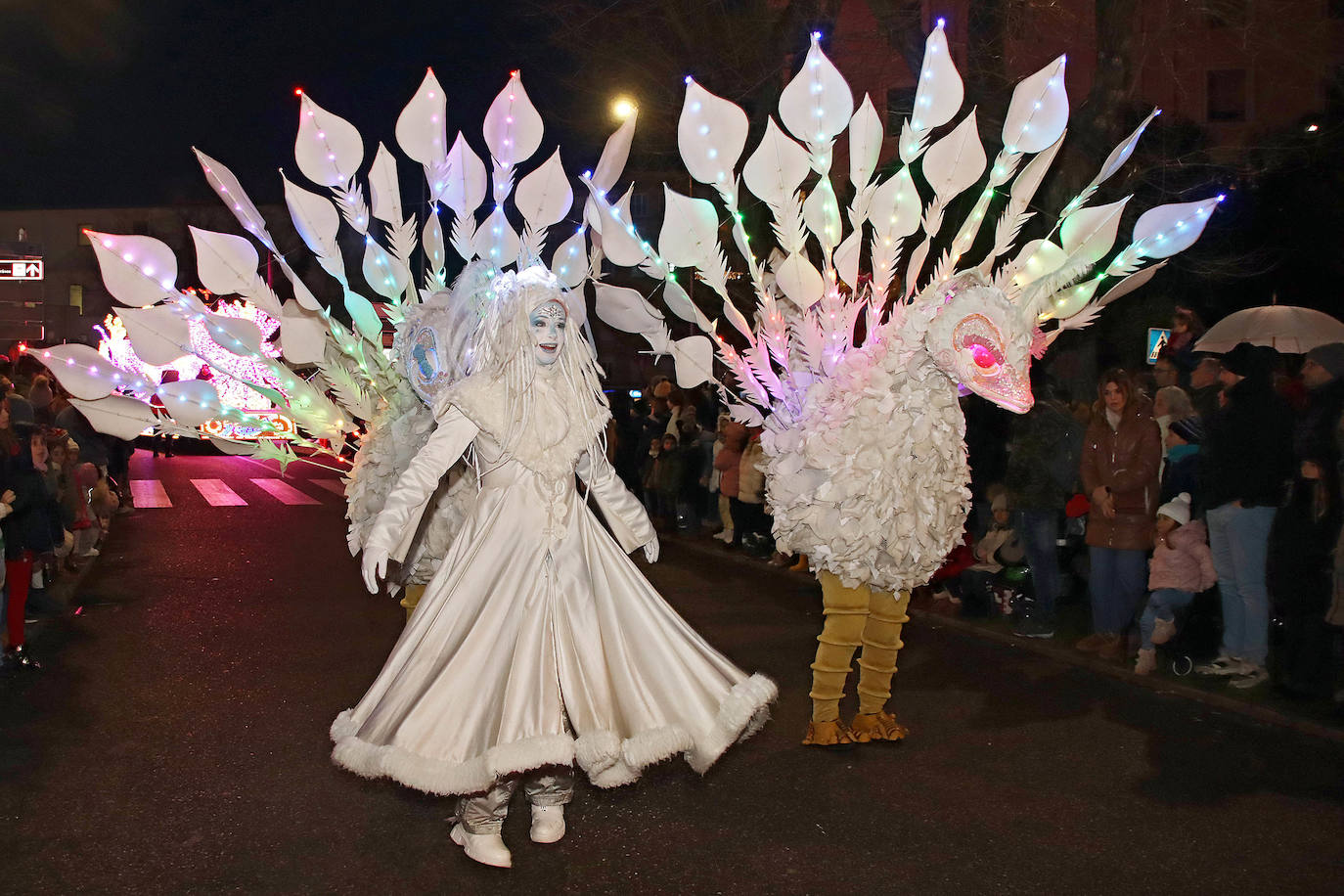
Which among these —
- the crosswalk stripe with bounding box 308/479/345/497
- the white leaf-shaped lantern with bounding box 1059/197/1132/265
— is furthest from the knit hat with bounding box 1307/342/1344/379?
the crosswalk stripe with bounding box 308/479/345/497

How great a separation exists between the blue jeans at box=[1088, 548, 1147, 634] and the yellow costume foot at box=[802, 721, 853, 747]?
298cm

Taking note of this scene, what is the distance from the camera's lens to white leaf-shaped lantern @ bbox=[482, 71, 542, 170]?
6.04 m

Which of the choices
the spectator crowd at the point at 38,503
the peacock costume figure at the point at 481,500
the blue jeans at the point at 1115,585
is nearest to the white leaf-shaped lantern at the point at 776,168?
the peacock costume figure at the point at 481,500

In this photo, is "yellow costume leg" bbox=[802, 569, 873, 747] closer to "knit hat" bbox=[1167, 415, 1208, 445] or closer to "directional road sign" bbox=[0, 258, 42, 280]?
"knit hat" bbox=[1167, 415, 1208, 445]

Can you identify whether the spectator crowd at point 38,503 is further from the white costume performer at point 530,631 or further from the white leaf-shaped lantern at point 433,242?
the white costume performer at point 530,631

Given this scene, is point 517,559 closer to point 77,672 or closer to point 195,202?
point 77,672

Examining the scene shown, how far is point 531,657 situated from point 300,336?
7.24 feet

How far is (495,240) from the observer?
20.5ft

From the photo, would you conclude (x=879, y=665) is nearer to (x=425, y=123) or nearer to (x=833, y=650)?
(x=833, y=650)

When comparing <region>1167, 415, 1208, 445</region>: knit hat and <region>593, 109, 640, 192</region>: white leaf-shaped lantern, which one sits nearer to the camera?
<region>593, 109, 640, 192</region>: white leaf-shaped lantern

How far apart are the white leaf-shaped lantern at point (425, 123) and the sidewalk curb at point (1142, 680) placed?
5.16 metres

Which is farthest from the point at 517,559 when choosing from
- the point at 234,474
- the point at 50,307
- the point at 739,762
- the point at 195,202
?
the point at 50,307

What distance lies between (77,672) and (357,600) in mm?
2640

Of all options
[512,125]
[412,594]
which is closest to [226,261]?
[512,125]
